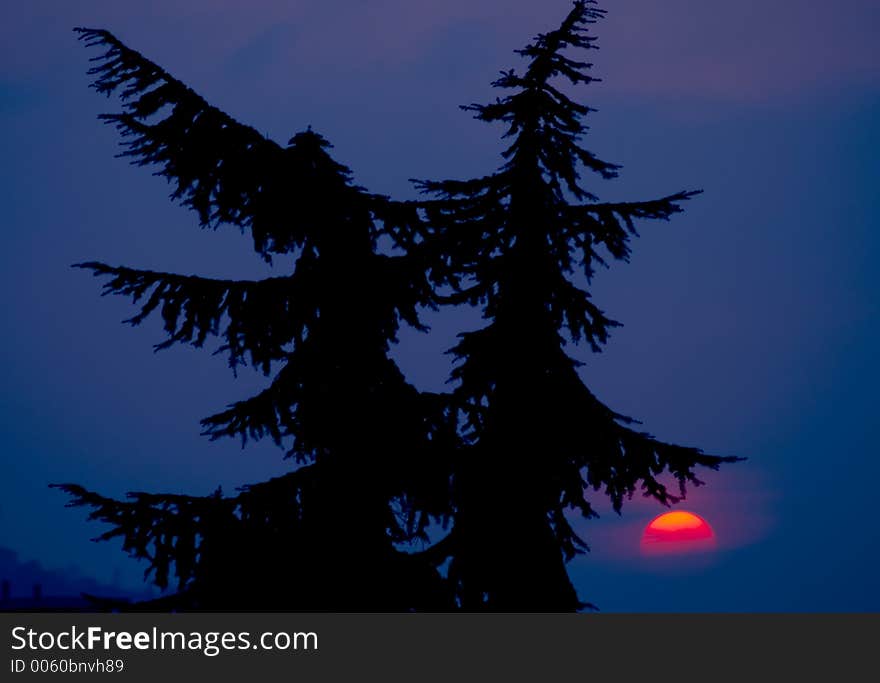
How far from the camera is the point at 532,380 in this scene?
9523 millimetres

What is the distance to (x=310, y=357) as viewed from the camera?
8.38m

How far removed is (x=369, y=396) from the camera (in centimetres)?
826

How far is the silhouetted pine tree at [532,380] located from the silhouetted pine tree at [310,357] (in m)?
1.03

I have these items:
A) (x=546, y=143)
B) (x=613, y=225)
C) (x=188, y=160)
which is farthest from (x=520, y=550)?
(x=188, y=160)

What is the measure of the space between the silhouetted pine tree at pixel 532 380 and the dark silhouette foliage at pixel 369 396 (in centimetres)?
2

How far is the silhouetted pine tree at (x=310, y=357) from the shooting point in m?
8.10

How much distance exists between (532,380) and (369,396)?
1960mm

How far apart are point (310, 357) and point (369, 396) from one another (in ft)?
2.04

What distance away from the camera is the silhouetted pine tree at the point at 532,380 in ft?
31.0

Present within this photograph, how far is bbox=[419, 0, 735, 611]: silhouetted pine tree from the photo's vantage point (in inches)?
372

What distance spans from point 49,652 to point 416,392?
449cm

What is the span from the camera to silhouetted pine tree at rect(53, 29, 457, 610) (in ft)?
26.6

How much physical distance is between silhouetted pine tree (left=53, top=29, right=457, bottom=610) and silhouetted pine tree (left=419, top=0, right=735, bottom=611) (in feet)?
3.38

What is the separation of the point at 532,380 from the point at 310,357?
2.32 m
